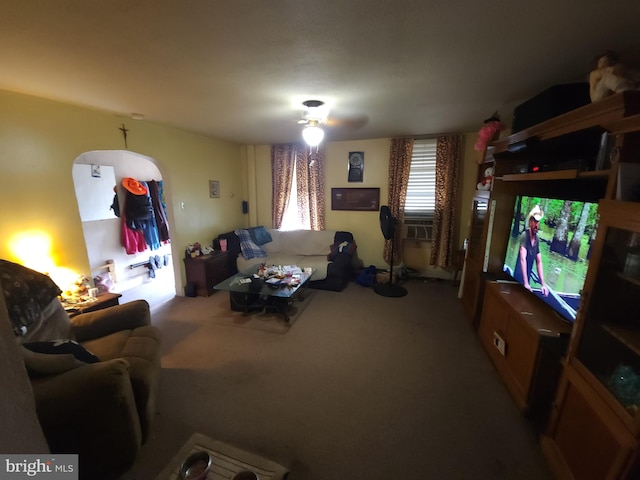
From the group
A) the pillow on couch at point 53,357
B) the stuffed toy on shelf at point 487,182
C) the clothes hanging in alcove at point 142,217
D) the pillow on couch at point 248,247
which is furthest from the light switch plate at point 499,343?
the clothes hanging in alcove at point 142,217

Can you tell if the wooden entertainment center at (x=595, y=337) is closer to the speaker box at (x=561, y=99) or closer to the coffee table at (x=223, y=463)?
the speaker box at (x=561, y=99)

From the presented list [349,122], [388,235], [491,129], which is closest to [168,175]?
[349,122]

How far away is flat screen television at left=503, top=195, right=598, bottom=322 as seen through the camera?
5.00 ft

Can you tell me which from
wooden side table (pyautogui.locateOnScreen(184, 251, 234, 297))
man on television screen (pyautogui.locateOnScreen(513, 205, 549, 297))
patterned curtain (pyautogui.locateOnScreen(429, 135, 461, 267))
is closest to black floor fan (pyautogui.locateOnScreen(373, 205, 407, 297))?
patterned curtain (pyautogui.locateOnScreen(429, 135, 461, 267))

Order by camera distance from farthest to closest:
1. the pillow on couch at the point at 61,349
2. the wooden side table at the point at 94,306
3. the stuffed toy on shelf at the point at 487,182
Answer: the stuffed toy on shelf at the point at 487,182 < the wooden side table at the point at 94,306 < the pillow on couch at the point at 61,349

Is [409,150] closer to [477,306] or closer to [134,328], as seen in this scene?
[477,306]

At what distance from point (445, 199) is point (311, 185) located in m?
2.19

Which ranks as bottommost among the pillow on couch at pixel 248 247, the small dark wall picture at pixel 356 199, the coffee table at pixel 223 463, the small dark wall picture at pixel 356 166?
the coffee table at pixel 223 463

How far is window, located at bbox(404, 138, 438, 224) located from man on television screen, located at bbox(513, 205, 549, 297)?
2.01m

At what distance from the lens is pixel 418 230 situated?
4.25m

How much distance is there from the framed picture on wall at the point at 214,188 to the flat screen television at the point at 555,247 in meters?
4.01

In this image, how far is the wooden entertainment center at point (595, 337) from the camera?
3.64 feet

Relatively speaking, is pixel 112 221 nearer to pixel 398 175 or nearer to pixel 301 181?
pixel 301 181

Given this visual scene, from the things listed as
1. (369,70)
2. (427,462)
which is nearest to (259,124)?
(369,70)
